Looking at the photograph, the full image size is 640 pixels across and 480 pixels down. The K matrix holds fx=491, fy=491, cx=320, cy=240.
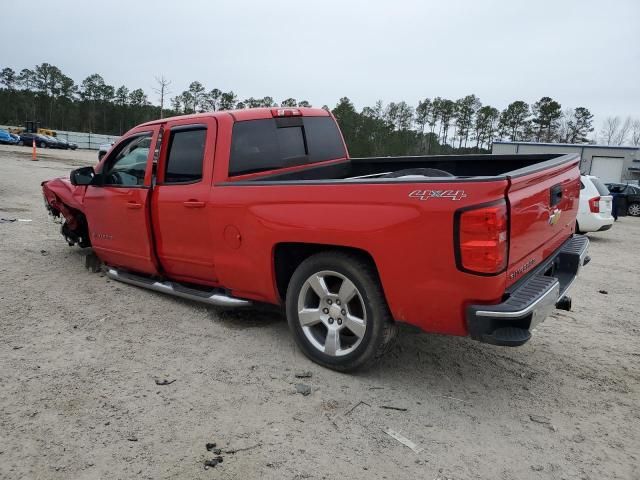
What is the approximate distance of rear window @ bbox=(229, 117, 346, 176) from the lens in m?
4.24

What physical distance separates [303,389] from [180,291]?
181cm

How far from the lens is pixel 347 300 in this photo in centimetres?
336

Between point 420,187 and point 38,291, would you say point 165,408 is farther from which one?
point 38,291

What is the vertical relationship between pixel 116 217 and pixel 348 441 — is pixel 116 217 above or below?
above

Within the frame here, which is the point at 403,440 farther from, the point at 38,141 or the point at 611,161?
the point at 38,141

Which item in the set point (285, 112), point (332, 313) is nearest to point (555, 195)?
point (332, 313)

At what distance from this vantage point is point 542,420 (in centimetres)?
302

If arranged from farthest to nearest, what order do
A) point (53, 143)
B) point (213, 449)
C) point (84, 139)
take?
point (84, 139) → point (53, 143) → point (213, 449)

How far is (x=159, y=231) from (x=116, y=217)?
29.5 inches

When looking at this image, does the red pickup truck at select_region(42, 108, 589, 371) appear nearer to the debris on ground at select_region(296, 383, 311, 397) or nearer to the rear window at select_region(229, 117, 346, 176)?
the rear window at select_region(229, 117, 346, 176)

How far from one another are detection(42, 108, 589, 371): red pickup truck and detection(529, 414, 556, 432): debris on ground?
637 millimetres

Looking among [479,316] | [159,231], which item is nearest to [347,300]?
[479,316]

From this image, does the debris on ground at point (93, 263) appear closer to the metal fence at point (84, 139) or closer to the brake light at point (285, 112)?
the brake light at point (285, 112)

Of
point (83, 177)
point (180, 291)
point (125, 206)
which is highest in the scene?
point (83, 177)
